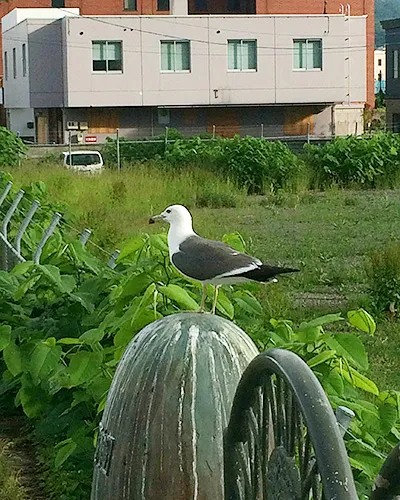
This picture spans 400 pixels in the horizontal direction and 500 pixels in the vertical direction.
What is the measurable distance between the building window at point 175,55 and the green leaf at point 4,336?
136 ft

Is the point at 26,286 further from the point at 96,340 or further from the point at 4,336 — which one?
the point at 96,340

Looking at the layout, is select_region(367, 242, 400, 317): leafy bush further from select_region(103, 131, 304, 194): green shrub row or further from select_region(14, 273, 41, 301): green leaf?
select_region(103, 131, 304, 194): green shrub row

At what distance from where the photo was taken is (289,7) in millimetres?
55125

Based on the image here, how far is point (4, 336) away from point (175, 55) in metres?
41.6

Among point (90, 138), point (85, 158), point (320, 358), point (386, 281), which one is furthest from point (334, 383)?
point (90, 138)

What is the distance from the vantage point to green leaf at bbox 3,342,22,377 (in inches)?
232

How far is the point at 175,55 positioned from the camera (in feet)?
154

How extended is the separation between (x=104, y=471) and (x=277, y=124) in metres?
46.5

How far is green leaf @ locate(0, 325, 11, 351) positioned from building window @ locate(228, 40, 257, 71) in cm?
4209

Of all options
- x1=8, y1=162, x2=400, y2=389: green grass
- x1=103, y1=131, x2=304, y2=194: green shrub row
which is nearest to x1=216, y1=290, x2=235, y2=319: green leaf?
x1=8, y1=162, x2=400, y2=389: green grass

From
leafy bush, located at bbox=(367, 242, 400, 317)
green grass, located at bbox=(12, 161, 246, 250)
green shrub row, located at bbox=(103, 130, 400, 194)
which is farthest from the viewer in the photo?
green shrub row, located at bbox=(103, 130, 400, 194)

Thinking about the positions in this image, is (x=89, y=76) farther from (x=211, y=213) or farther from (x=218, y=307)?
(x=218, y=307)

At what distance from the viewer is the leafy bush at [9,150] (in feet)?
87.7

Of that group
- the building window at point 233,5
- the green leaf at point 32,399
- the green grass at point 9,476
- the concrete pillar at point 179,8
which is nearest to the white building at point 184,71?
the concrete pillar at point 179,8
